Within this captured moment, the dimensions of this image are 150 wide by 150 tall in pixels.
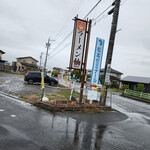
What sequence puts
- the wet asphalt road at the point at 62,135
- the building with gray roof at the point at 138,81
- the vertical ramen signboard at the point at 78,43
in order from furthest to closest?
the building with gray roof at the point at 138,81 → the vertical ramen signboard at the point at 78,43 → the wet asphalt road at the point at 62,135

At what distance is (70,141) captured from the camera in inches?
149

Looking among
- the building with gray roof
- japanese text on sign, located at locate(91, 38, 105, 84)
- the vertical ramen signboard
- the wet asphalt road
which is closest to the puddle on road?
the wet asphalt road

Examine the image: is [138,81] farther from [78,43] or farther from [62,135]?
[62,135]

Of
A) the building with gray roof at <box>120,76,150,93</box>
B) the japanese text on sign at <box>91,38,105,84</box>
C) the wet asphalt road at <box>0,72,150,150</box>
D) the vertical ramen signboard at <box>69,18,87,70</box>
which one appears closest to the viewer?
the wet asphalt road at <box>0,72,150,150</box>

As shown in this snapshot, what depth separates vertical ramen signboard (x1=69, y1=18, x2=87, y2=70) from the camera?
25.9 feet

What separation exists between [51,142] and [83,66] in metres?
5.49

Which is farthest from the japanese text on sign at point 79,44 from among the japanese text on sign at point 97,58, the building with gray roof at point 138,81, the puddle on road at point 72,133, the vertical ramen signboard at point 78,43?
the building with gray roof at point 138,81

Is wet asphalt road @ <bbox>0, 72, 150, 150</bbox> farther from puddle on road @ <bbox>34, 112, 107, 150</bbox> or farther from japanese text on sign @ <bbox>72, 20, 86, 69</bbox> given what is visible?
japanese text on sign @ <bbox>72, 20, 86, 69</bbox>

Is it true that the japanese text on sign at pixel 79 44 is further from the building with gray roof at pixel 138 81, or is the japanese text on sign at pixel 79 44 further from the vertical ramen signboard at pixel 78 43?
the building with gray roof at pixel 138 81

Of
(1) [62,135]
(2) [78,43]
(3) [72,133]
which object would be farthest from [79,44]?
(1) [62,135]

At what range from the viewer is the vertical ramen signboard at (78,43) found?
7.89 meters

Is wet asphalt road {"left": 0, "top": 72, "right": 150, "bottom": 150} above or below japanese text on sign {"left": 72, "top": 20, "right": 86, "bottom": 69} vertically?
below

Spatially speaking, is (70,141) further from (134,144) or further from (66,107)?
(66,107)

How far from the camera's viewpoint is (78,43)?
7.98 meters
